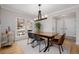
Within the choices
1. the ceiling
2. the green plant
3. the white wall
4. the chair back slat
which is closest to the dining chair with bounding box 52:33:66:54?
the chair back slat

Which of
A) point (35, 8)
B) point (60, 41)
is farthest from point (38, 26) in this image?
point (60, 41)

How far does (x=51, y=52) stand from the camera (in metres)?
1.78

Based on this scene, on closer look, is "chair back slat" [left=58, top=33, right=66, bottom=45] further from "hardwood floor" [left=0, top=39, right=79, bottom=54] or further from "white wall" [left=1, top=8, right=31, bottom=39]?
"white wall" [left=1, top=8, right=31, bottom=39]

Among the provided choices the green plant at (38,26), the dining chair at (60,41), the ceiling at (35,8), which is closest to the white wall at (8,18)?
the ceiling at (35,8)

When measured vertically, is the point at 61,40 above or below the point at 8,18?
below

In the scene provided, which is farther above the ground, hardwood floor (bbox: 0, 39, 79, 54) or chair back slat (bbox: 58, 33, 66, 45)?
chair back slat (bbox: 58, 33, 66, 45)

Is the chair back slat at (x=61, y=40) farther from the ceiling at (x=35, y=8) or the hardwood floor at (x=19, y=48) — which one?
the ceiling at (x=35, y=8)

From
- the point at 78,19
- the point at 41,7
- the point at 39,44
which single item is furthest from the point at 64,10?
the point at 39,44

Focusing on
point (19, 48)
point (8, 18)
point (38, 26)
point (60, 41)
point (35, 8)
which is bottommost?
point (19, 48)

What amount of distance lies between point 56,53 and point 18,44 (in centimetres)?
80

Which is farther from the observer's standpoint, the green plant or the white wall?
the green plant

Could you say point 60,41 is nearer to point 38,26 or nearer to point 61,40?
point 61,40

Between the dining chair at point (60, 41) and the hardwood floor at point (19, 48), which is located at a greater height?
the dining chair at point (60, 41)
